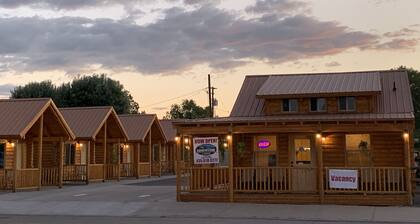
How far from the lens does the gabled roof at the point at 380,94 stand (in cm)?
2604

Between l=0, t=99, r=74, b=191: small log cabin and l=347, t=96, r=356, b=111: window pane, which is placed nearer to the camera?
l=347, t=96, r=356, b=111: window pane

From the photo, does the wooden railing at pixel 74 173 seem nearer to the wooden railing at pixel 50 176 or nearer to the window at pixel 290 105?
the wooden railing at pixel 50 176

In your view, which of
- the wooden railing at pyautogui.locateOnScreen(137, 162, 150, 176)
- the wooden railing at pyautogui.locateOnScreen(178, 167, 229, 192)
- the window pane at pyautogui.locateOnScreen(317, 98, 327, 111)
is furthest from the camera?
the wooden railing at pyautogui.locateOnScreen(137, 162, 150, 176)

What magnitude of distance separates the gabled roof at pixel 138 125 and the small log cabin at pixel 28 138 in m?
9.18

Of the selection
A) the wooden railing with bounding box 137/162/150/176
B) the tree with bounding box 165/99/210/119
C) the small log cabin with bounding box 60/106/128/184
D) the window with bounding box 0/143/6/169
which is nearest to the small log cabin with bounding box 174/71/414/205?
the window with bounding box 0/143/6/169

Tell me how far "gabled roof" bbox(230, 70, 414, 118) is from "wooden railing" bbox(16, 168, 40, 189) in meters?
10.6

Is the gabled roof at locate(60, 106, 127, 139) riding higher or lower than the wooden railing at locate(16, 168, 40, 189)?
higher

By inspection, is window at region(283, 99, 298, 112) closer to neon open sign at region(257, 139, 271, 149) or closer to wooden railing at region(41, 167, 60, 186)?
neon open sign at region(257, 139, 271, 149)

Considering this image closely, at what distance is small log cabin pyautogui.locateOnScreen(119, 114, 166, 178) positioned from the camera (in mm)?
Answer: 44500

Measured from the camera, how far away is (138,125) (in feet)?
151

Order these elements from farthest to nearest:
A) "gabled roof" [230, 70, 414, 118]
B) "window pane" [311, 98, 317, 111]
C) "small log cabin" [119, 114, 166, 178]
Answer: "small log cabin" [119, 114, 166, 178]
"window pane" [311, 98, 317, 111]
"gabled roof" [230, 70, 414, 118]

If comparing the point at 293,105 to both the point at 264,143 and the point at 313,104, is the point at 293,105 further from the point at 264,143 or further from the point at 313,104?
the point at 264,143

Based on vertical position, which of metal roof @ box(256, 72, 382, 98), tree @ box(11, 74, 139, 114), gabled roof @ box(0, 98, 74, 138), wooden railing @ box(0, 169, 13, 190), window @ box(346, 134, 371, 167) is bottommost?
wooden railing @ box(0, 169, 13, 190)

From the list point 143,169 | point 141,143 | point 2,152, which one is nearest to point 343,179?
point 2,152
